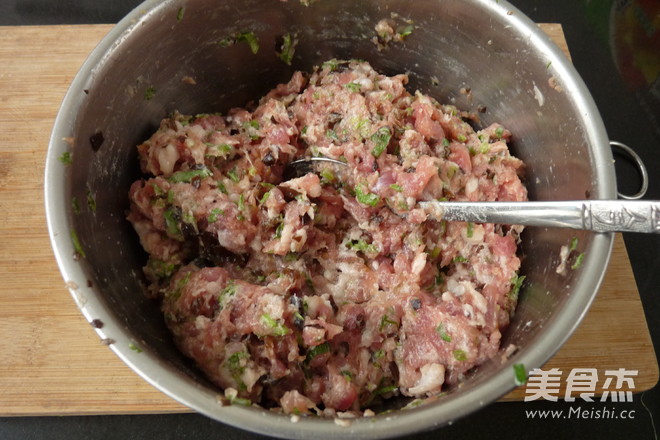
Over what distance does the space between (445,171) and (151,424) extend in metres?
1.67

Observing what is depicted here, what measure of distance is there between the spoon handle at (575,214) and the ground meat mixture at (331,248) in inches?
7.0

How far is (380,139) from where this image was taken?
205cm

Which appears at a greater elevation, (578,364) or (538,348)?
(538,348)

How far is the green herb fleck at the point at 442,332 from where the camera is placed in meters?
1.80

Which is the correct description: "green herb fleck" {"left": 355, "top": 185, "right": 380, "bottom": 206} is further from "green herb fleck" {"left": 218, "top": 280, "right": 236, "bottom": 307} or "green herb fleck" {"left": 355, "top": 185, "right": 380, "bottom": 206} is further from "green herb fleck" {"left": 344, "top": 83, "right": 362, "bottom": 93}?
"green herb fleck" {"left": 218, "top": 280, "right": 236, "bottom": 307}

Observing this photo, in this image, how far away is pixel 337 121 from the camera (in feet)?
7.18

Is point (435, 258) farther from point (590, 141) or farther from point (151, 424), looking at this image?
point (151, 424)

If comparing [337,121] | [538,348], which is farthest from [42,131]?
[538,348]

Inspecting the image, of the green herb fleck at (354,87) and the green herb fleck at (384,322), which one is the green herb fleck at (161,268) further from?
the green herb fleck at (354,87)

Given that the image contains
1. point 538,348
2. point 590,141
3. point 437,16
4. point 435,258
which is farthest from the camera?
point 437,16

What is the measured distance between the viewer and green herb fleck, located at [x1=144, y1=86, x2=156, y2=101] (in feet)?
6.79

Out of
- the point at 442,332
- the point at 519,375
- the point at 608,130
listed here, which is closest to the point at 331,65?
the point at 442,332

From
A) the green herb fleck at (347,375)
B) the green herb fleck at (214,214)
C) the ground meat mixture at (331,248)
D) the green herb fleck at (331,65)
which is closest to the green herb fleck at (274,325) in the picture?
the ground meat mixture at (331,248)

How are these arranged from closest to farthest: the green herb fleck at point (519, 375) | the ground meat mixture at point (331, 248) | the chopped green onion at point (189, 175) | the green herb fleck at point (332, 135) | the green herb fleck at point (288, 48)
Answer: the green herb fleck at point (519, 375), the ground meat mixture at point (331, 248), the chopped green onion at point (189, 175), the green herb fleck at point (332, 135), the green herb fleck at point (288, 48)
